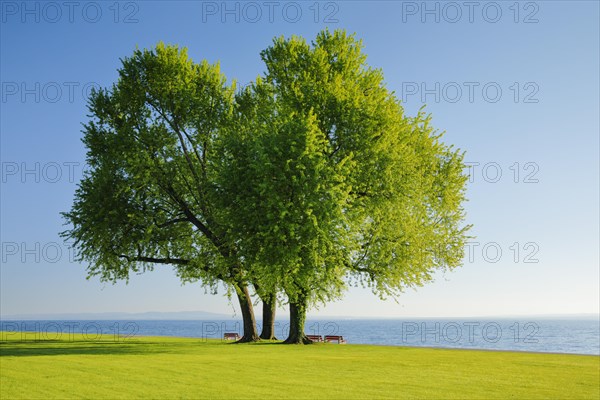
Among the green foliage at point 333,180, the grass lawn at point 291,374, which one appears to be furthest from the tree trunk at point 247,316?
the grass lawn at point 291,374

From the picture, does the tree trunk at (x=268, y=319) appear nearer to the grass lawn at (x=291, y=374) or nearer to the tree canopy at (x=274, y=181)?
the tree canopy at (x=274, y=181)

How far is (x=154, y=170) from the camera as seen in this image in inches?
1443

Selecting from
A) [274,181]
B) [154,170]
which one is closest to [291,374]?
[274,181]

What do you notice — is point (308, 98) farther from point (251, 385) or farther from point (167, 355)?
point (251, 385)

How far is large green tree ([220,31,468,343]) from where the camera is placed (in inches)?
1182

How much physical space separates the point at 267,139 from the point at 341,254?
705 cm

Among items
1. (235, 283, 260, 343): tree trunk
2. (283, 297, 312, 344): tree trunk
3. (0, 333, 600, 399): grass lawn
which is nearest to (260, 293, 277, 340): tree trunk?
(235, 283, 260, 343): tree trunk

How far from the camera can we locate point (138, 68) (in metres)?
38.1

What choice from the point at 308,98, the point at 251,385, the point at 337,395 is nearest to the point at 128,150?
the point at 308,98

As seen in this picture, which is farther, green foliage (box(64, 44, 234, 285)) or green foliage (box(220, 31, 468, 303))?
green foliage (box(64, 44, 234, 285))

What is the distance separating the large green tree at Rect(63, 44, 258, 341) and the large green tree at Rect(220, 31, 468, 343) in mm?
3348

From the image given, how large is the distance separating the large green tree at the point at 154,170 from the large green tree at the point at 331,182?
3348 millimetres

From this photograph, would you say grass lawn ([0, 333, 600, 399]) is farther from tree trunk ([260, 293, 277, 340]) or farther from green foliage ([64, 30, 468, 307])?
→ tree trunk ([260, 293, 277, 340])

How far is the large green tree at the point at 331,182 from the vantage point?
3003cm
